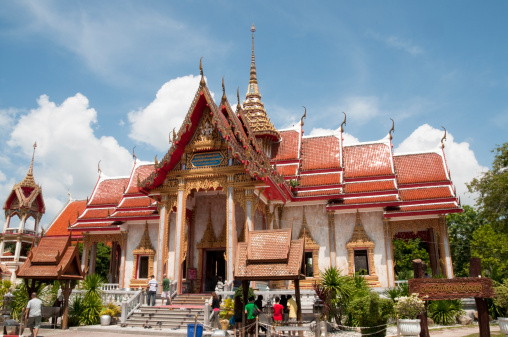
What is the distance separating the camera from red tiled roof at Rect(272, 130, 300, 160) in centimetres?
2020

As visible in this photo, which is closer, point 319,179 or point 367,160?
point 319,179

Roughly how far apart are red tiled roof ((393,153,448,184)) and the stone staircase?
10.5 m

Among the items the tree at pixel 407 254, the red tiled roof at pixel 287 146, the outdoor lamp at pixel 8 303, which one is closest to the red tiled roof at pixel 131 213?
the red tiled roof at pixel 287 146

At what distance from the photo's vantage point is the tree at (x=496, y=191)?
65.8 ft

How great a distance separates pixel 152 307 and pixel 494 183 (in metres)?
16.0

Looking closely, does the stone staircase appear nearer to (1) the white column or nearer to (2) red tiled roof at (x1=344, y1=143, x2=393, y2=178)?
(1) the white column

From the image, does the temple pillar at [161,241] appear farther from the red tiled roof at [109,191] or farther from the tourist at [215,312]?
the red tiled roof at [109,191]

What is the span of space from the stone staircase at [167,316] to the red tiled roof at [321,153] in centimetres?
859

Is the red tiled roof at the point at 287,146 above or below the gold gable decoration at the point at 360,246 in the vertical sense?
above

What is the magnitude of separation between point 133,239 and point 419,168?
42.5ft

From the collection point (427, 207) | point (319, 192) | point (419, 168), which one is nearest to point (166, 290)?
point (319, 192)

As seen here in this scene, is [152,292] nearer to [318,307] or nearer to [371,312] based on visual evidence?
[318,307]

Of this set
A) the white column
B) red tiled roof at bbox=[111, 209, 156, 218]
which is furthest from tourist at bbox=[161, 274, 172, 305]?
red tiled roof at bbox=[111, 209, 156, 218]

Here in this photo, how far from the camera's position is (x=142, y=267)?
19.6 m
